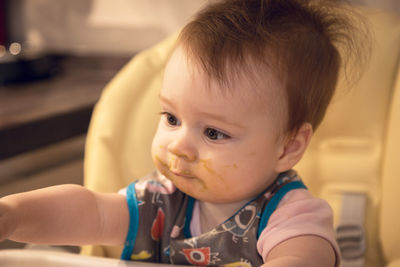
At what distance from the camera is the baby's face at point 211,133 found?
53cm

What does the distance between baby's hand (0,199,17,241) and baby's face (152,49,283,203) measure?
0.53 feet

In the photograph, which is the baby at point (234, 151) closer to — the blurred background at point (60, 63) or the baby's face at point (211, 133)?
the baby's face at point (211, 133)

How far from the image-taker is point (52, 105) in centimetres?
118

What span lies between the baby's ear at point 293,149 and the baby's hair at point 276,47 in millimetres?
14

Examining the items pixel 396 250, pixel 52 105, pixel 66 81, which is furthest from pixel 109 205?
pixel 66 81

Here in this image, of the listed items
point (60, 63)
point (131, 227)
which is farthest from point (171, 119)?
point (60, 63)

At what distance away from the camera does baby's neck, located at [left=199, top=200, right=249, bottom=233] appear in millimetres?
623

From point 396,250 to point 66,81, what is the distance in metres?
1.03

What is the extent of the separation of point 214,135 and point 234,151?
0.09 ft

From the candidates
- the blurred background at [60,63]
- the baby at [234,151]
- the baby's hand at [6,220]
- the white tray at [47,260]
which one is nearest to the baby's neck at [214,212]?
the baby at [234,151]

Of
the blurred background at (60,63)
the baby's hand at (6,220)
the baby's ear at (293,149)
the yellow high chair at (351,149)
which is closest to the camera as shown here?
the baby's hand at (6,220)

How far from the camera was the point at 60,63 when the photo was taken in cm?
156

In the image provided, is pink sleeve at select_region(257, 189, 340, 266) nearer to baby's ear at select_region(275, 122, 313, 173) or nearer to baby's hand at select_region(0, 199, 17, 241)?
baby's ear at select_region(275, 122, 313, 173)

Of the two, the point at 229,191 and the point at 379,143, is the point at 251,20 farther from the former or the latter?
the point at 379,143
